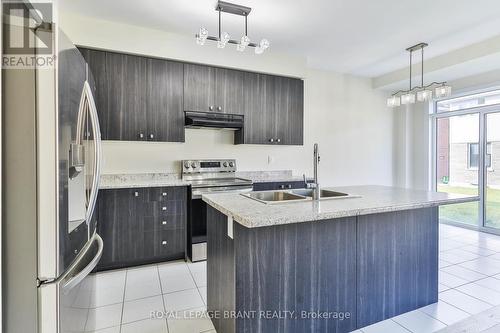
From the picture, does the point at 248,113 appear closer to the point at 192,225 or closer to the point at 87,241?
the point at 192,225

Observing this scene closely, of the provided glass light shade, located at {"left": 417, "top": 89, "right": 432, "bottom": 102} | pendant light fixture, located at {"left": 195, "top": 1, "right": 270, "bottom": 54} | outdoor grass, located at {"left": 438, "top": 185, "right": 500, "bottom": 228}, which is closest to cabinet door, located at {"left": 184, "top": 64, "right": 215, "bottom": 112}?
pendant light fixture, located at {"left": 195, "top": 1, "right": 270, "bottom": 54}

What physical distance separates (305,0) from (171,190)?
2.38 m

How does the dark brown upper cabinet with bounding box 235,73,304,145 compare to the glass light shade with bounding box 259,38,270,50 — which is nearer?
the glass light shade with bounding box 259,38,270,50

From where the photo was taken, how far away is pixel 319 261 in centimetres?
176

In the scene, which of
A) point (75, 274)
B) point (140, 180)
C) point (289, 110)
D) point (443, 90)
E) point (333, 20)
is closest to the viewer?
point (75, 274)

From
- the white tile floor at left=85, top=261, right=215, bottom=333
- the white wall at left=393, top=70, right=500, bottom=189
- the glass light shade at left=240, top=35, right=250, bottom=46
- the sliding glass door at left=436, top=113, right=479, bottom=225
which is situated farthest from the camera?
the white wall at left=393, top=70, right=500, bottom=189

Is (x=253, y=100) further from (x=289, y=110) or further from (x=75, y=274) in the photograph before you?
(x=75, y=274)

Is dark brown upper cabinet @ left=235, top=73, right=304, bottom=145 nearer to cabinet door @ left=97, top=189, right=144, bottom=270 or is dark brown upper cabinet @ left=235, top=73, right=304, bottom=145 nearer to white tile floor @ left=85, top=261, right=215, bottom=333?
cabinet door @ left=97, top=189, right=144, bottom=270

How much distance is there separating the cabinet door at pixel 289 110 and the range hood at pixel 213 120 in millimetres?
631

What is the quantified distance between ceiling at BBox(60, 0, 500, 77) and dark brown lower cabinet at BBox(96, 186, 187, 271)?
1.85 metres

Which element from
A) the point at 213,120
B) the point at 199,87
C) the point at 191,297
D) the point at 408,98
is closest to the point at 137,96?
the point at 199,87

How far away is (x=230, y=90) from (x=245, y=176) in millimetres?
1266

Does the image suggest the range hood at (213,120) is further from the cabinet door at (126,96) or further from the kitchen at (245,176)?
the cabinet door at (126,96)

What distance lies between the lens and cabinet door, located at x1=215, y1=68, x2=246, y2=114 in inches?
142
